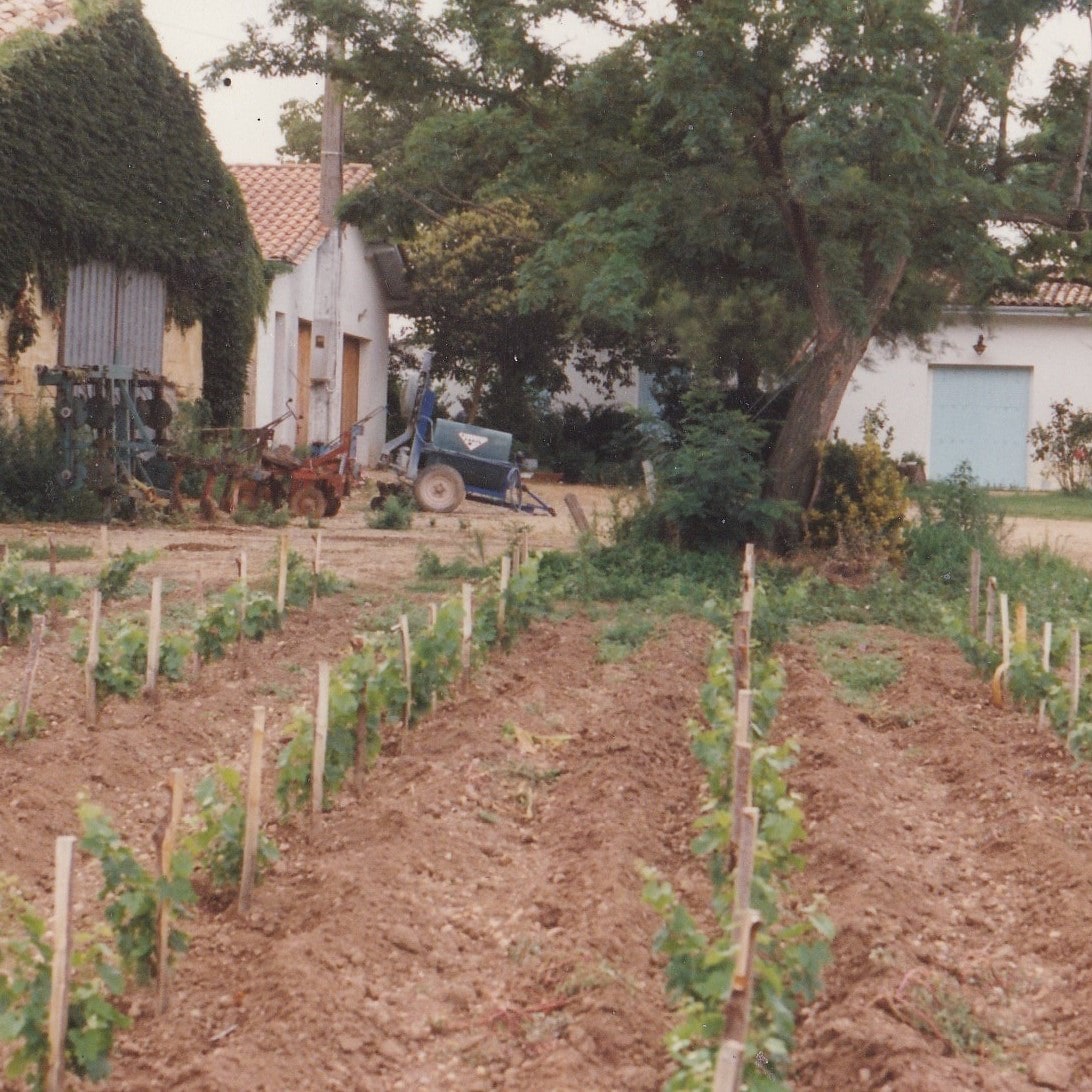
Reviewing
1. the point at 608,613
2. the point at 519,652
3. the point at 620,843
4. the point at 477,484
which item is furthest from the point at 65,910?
the point at 477,484

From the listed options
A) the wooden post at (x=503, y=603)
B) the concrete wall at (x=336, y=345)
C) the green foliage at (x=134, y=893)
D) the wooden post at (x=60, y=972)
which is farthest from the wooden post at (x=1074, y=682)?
the concrete wall at (x=336, y=345)

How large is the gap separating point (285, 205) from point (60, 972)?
77.5 feet

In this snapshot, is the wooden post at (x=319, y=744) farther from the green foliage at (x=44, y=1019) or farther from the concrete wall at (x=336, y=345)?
the concrete wall at (x=336, y=345)

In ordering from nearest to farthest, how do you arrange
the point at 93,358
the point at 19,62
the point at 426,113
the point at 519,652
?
the point at 519,652, the point at 426,113, the point at 19,62, the point at 93,358

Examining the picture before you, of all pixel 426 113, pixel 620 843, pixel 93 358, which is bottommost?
pixel 620 843

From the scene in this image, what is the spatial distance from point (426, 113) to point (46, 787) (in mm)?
10467

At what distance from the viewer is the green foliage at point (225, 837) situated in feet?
17.5

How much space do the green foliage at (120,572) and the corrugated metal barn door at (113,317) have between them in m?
7.14

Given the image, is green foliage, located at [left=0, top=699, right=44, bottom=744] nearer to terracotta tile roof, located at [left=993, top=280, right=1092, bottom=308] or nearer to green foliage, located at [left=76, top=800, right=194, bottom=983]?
green foliage, located at [left=76, top=800, right=194, bottom=983]

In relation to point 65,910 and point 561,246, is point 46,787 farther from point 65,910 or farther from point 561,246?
point 561,246

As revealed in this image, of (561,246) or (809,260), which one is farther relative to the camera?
(809,260)

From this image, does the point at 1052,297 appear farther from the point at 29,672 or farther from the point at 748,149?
the point at 29,672

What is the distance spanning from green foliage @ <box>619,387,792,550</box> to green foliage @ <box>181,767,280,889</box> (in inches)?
326

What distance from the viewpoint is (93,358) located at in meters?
18.9
